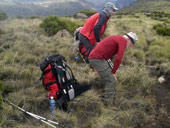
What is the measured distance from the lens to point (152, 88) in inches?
154

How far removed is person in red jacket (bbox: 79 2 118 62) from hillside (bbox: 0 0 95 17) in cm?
5571

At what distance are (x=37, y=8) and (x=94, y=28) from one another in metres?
108

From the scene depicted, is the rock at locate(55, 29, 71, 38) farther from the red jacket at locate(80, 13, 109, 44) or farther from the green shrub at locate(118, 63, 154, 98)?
the green shrub at locate(118, 63, 154, 98)

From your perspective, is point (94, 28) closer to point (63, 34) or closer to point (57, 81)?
point (57, 81)

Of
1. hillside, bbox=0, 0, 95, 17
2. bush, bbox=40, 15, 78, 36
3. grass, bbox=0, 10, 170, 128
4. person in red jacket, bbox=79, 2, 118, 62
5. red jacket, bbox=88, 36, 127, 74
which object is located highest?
hillside, bbox=0, 0, 95, 17

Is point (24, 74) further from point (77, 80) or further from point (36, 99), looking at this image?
point (77, 80)

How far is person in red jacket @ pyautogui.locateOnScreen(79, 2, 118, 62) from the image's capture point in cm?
399

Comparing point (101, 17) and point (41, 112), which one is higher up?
point (101, 17)

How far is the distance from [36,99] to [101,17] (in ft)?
8.78

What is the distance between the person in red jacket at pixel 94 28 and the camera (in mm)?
3986

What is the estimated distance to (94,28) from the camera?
4020 mm

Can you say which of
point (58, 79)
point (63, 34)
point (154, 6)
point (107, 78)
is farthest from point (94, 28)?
point (154, 6)

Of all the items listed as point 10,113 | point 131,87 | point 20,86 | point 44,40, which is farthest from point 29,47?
point 131,87

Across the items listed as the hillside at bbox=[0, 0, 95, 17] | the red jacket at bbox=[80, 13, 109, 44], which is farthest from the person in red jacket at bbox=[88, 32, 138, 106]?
the hillside at bbox=[0, 0, 95, 17]
